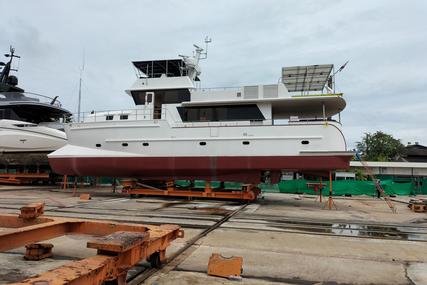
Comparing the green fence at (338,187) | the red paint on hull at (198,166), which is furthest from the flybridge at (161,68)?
the green fence at (338,187)

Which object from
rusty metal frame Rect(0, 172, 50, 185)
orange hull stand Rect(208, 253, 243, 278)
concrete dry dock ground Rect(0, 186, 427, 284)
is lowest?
concrete dry dock ground Rect(0, 186, 427, 284)

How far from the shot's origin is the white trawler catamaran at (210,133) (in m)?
13.6

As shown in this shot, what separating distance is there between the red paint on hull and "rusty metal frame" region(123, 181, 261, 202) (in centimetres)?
44

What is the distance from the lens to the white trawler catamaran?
13617 mm

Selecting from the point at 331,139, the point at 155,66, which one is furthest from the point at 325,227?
the point at 155,66

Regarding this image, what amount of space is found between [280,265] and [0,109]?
2098 centimetres

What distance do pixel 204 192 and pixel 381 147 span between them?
56047 millimetres

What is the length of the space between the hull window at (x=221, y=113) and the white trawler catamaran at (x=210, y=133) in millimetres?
42

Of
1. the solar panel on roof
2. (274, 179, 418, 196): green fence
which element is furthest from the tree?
the solar panel on roof

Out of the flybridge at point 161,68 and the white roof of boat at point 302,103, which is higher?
the flybridge at point 161,68

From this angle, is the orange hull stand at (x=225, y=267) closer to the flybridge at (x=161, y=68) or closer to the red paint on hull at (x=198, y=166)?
the red paint on hull at (x=198, y=166)

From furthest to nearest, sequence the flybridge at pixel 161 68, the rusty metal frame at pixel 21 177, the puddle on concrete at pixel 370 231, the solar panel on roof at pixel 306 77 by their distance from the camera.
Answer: the rusty metal frame at pixel 21 177
the flybridge at pixel 161 68
the solar panel on roof at pixel 306 77
the puddle on concrete at pixel 370 231

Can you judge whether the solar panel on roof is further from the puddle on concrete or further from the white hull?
the white hull

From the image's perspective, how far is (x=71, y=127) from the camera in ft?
52.8
